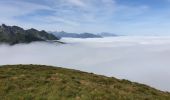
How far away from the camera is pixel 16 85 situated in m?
29.4

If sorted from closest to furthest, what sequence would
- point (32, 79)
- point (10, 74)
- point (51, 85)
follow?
point (51, 85)
point (32, 79)
point (10, 74)

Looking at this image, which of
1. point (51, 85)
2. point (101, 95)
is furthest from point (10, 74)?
point (101, 95)

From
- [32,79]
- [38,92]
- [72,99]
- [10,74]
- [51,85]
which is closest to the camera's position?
[72,99]

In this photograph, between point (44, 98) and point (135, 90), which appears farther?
point (135, 90)

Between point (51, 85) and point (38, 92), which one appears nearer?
point (38, 92)

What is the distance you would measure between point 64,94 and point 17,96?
3980 mm

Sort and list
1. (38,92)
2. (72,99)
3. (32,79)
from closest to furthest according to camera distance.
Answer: (72,99)
(38,92)
(32,79)

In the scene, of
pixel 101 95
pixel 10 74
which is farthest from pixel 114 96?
pixel 10 74

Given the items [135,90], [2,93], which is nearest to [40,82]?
[2,93]

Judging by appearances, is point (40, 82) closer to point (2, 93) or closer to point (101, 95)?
point (2, 93)

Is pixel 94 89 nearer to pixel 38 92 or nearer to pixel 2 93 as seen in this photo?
pixel 38 92

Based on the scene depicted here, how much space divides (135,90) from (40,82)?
32.9 ft

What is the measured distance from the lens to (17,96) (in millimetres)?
26203

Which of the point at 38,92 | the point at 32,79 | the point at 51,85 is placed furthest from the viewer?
the point at 32,79
